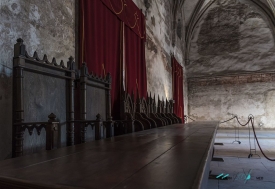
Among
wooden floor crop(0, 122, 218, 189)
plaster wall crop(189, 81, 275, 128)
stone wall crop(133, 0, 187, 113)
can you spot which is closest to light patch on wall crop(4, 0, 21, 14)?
wooden floor crop(0, 122, 218, 189)

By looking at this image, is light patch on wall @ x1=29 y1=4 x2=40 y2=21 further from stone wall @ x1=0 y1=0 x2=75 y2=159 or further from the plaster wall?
the plaster wall

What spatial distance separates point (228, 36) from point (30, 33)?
51.1 feet

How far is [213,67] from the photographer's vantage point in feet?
53.0

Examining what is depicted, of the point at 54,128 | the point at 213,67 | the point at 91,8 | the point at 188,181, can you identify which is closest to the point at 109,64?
the point at 91,8

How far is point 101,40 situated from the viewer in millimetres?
4609

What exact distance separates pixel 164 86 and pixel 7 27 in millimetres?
7770

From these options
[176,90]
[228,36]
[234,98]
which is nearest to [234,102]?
[234,98]

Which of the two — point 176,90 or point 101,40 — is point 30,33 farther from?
point 176,90

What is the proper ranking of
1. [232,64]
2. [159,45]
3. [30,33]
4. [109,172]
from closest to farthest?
[109,172], [30,33], [159,45], [232,64]

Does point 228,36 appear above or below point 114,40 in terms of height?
above

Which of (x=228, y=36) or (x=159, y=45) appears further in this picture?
(x=228, y=36)

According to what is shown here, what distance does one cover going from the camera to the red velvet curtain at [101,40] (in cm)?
404

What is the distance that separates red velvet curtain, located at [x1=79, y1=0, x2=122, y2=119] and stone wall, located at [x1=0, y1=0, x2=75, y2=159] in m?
0.28

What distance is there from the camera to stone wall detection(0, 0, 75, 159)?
2471 millimetres
